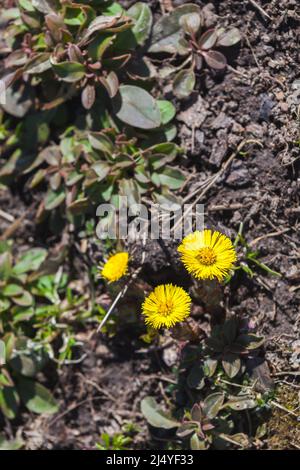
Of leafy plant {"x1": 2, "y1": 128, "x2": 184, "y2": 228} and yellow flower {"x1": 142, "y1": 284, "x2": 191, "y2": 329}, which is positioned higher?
leafy plant {"x1": 2, "y1": 128, "x2": 184, "y2": 228}

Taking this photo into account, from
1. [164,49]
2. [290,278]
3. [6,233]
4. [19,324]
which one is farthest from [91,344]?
[164,49]

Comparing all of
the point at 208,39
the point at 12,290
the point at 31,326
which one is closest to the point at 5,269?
the point at 12,290

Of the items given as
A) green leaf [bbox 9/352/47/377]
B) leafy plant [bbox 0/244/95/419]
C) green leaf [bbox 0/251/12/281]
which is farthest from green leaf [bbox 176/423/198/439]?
green leaf [bbox 0/251/12/281]

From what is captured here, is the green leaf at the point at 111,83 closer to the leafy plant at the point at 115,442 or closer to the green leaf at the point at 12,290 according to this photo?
the green leaf at the point at 12,290

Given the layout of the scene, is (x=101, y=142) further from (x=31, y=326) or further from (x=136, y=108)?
(x=31, y=326)

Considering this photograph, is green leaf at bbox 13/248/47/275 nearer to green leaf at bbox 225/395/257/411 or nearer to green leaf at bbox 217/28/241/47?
green leaf at bbox 225/395/257/411

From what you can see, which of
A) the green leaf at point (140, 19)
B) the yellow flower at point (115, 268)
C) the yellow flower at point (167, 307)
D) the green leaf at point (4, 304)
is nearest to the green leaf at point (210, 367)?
the yellow flower at point (167, 307)
